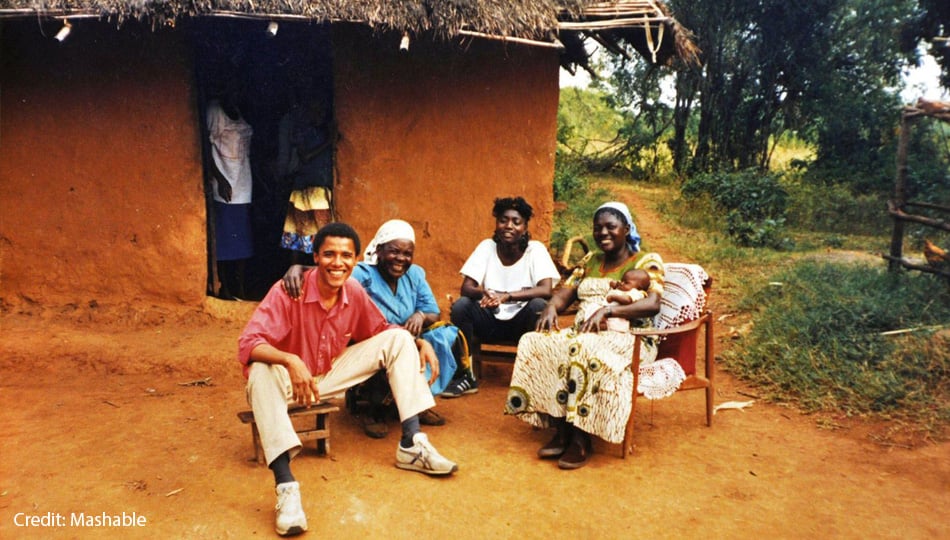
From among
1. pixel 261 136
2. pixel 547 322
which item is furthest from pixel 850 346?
pixel 261 136

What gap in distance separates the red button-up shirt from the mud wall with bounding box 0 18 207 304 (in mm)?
2482

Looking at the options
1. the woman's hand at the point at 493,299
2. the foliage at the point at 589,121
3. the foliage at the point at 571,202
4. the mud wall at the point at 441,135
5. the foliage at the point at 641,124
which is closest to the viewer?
the woman's hand at the point at 493,299

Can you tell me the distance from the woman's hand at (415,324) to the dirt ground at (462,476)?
53 centimetres

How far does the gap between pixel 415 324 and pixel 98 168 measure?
117 inches

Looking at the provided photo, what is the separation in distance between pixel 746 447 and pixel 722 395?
82cm

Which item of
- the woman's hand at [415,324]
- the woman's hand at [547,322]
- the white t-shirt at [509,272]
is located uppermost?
the white t-shirt at [509,272]

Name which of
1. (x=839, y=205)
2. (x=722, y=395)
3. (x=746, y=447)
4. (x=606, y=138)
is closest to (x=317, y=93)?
(x=722, y=395)

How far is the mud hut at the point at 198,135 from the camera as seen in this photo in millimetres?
5031

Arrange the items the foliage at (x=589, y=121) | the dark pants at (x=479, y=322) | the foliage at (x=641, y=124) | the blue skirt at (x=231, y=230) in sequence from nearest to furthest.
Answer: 1. the dark pants at (x=479, y=322)
2. the blue skirt at (x=231, y=230)
3. the foliage at (x=641, y=124)
4. the foliage at (x=589, y=121)

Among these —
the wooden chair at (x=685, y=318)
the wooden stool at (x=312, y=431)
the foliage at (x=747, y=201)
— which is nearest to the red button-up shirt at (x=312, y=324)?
the wooden stool at (x=312, y=431)

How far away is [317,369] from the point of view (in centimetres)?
324

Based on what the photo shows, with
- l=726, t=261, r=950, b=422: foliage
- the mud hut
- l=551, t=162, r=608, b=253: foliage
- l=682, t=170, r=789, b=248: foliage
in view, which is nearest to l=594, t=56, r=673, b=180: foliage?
l=551, t=162, r=608, b=253: foliage

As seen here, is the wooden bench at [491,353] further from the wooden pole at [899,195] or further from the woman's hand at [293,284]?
the wooden pole at [899,195]

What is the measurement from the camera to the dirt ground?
2752mm
